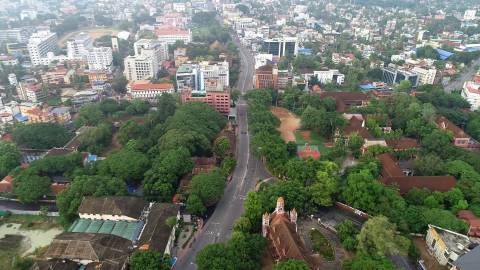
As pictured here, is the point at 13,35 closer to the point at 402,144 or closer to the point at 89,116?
the point at 89,116

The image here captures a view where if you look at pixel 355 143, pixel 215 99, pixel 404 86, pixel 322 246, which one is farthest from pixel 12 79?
pixel 404 86

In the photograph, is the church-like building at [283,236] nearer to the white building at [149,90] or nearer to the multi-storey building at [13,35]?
the white building at [149,90]

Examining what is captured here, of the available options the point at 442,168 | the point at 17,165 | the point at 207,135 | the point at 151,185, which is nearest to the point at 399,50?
the point at 442,168

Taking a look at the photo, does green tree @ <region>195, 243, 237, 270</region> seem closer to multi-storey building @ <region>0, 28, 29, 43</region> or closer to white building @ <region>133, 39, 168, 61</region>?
white building @ <region>133, 39, 168, 61</region>

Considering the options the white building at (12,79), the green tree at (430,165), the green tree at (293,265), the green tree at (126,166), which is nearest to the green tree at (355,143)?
the green tree at (430,165)

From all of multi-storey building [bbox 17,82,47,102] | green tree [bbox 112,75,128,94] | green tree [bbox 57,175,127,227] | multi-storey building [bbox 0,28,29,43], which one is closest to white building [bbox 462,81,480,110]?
green tree [bbox 57,175,127,227]

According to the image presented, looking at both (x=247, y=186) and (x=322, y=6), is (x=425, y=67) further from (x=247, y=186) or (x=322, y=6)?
(x=322, y=6)
